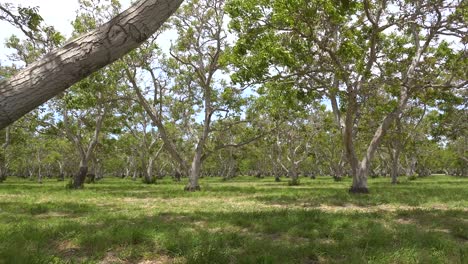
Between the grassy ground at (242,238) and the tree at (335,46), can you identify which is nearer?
the grassy ground at (242,238)

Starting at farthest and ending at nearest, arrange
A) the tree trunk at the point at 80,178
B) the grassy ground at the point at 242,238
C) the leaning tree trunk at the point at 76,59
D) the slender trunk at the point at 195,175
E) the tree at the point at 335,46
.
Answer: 1. the tree trunk at the point at 80,178
2. the slender trunk at the point at 195,175
3. the tree at the point at 335,46
4. the grassy ground at the point at 242,238
5. the leaning tree trunk at the point at 76,59

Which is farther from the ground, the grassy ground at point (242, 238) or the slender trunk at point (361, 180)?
the slender trunk at point (361, 180)

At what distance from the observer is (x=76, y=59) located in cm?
385

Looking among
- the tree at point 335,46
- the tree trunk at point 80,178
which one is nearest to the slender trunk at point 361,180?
the tree at point 335,46

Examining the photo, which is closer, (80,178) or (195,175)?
(195,175)

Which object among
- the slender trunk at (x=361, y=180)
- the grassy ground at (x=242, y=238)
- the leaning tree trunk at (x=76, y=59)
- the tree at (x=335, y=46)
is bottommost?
the grassy ground at (x=242, y=238)

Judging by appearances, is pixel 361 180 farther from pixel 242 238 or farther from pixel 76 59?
pixel 76 59

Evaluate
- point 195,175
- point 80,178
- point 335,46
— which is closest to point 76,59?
point 335,46

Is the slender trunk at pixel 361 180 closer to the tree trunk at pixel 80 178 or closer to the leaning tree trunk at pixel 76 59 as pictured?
the leaning tree trunk at pixel 76 59

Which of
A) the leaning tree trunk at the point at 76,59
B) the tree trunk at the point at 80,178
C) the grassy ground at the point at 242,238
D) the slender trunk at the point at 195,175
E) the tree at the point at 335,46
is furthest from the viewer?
the tree trunk at the point at 80,178

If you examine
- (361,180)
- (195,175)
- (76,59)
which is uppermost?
(76,59)

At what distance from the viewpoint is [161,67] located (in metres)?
31.0

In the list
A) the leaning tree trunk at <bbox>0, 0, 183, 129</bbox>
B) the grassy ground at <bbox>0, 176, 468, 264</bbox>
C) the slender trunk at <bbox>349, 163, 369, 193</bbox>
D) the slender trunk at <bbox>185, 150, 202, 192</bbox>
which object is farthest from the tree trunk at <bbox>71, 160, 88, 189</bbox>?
the leaning tree trunk at <bbox>0, 0, 183, 129</bbox>

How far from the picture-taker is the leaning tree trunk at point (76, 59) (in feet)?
12.2
